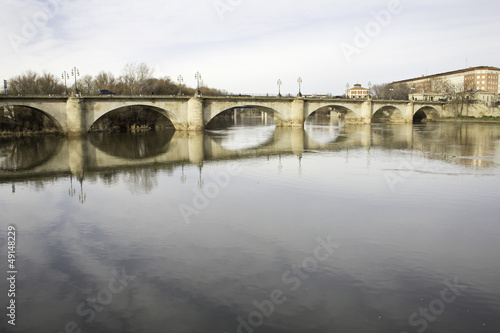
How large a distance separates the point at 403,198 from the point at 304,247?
6.02 m

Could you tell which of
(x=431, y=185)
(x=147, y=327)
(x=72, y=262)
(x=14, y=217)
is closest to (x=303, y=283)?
(x=147, y=327)

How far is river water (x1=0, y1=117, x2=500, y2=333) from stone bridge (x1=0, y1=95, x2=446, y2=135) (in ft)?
87.1

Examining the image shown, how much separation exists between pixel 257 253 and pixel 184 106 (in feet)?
139

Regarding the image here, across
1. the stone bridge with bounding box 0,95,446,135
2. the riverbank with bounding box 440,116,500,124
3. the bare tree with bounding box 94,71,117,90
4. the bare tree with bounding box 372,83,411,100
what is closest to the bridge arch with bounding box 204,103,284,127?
the stone bridge with bounding box 0,95,446,135

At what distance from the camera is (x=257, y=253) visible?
8695mm

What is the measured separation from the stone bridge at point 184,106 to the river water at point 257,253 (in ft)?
87.1

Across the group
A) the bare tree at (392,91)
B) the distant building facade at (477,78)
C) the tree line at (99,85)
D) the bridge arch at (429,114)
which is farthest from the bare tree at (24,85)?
the distant building facade at (477,78)

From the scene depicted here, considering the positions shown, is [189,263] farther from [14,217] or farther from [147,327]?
[14,217]

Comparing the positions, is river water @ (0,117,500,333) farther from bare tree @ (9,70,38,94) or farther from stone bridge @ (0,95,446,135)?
bare tree @ (9,70,38,94)

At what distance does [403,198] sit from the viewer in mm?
13344

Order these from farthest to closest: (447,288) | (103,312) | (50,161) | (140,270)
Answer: (50,161), (140,270), (447,288), (103,312)

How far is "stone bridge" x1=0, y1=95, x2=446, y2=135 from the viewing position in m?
41.2

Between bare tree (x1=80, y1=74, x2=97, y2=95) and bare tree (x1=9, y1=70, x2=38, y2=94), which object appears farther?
bare tree (x1=80, y1=74, x2=97, y2=95)

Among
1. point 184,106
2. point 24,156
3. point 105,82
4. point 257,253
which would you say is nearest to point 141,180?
point 257,253
